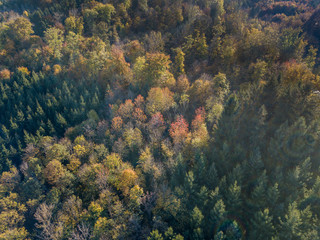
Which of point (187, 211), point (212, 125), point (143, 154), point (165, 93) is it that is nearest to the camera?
point (187, 211)

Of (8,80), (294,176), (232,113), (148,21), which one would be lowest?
(294,176)

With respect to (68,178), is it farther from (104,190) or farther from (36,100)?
(36,100)

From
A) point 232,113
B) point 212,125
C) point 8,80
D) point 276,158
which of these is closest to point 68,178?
point 212,125

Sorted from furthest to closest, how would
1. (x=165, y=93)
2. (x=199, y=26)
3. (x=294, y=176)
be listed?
(x=199, y=26), (x=165, y=93), (x=294, y=176)

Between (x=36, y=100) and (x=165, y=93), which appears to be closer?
(x=165, y=93)

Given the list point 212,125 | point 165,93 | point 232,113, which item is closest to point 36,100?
point 165,93

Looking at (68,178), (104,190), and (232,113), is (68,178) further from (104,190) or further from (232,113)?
(232,113)

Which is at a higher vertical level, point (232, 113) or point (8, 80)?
point (8, 80)
